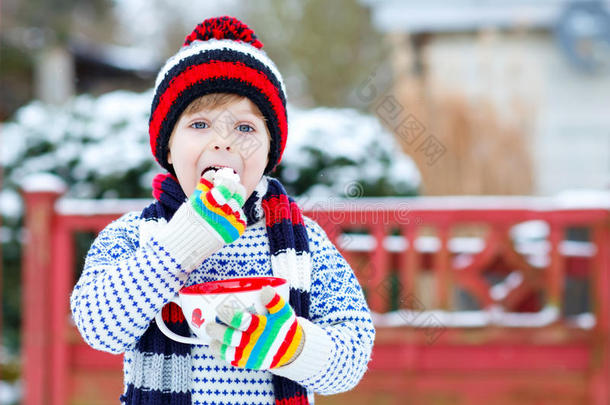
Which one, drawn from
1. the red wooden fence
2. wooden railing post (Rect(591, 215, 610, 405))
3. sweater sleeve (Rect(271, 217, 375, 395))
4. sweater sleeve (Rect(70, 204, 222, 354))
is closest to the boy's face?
sweater sleeve (Rect(70, 204, 222, 354))

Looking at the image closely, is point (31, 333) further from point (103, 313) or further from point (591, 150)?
point (591, 150)

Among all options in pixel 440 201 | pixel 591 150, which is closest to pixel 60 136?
pixel 440 201

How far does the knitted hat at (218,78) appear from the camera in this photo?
4.42 ft

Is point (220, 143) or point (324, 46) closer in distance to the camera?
point (220, 143)

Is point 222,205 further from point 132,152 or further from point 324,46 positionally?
point 324,46

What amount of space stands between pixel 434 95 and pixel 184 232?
5780 mm

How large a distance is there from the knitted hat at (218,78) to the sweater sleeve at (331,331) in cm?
24

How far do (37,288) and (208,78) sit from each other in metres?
2.37

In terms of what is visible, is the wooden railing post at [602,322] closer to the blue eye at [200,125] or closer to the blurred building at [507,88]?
the blue eye at [200,125]

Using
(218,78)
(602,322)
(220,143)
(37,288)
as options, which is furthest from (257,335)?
(602,322)

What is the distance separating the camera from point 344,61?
15.5m

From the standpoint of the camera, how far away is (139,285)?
1.24m

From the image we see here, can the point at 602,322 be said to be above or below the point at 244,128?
below

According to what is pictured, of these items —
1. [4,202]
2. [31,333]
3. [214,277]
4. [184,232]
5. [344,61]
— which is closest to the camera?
[184,232]
